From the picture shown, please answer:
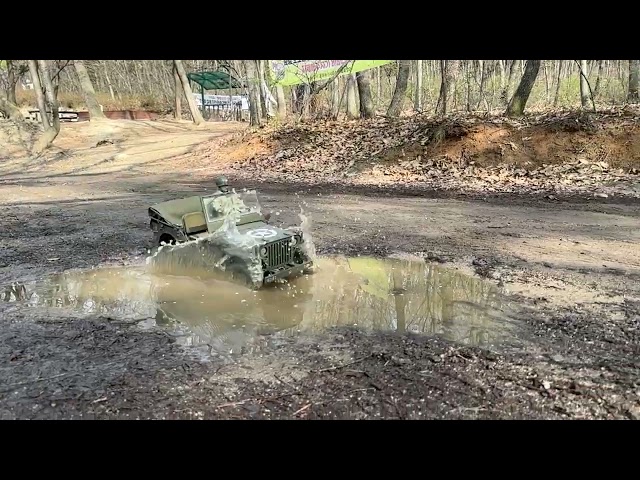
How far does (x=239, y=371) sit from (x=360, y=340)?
5.10ft

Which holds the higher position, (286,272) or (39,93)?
(39,93)

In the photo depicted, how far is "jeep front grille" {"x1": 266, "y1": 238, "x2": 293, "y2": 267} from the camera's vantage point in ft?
25.5

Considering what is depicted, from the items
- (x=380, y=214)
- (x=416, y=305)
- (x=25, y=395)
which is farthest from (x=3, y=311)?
(x=380, y=214)

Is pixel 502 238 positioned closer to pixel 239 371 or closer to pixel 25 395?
pixel 239 371

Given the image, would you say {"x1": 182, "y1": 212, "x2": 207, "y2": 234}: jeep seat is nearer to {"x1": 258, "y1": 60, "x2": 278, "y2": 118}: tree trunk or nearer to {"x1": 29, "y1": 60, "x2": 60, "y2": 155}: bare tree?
{"x1": 258, "y1": 60, "x2": 278, "y2": 118}: tree trunk

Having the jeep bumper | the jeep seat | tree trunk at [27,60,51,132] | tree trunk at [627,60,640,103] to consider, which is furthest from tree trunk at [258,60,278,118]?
the jeep bumper

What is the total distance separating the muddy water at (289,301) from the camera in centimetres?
659

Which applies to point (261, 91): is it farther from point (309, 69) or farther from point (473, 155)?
point (473, 155)

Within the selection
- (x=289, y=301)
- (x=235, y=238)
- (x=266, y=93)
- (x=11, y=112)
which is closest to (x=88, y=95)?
(x=11, y=112)

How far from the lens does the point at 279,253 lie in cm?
793

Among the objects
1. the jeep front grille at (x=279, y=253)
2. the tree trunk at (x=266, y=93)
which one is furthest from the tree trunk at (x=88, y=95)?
the jeep front grille at (x=279, y=253)

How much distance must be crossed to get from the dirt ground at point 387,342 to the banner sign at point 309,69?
9.85 m

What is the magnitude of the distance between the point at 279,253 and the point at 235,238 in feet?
2.40

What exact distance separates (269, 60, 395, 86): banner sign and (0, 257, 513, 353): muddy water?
14.4 meters
